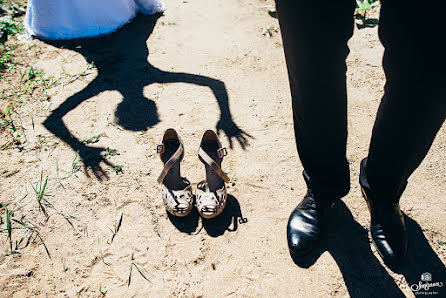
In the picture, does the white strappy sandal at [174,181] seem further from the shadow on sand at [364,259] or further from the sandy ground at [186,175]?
the shadow on sand at [364,259]

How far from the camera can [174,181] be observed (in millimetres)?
2629

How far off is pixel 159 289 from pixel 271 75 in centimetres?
264

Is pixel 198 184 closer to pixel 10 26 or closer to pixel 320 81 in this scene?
pixel 320 81

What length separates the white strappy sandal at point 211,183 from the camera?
7.93 feet

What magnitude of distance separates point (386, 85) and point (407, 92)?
131 mm

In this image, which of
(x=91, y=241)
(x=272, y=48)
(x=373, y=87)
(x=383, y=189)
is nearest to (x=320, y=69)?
(x=383, y=189)

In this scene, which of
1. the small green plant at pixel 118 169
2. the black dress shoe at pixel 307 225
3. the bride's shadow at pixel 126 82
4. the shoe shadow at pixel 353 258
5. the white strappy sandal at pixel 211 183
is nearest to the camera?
the shoe shadow at pixel 353 258

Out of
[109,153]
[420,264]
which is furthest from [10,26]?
[420,264]

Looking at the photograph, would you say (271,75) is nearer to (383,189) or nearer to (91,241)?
(383,189)

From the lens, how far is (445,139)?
296 centimetres

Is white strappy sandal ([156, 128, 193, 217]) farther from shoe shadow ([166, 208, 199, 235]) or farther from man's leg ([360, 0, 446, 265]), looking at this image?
man's leg ([360, 0, 446, 265])

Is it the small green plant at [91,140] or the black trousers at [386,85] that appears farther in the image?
the small green plant at [91,140]

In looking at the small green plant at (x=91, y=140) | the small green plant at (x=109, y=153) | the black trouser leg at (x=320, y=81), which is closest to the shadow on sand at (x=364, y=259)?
the black trouser leg at (x=320, y=81)

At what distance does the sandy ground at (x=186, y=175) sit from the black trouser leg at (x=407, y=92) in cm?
67
